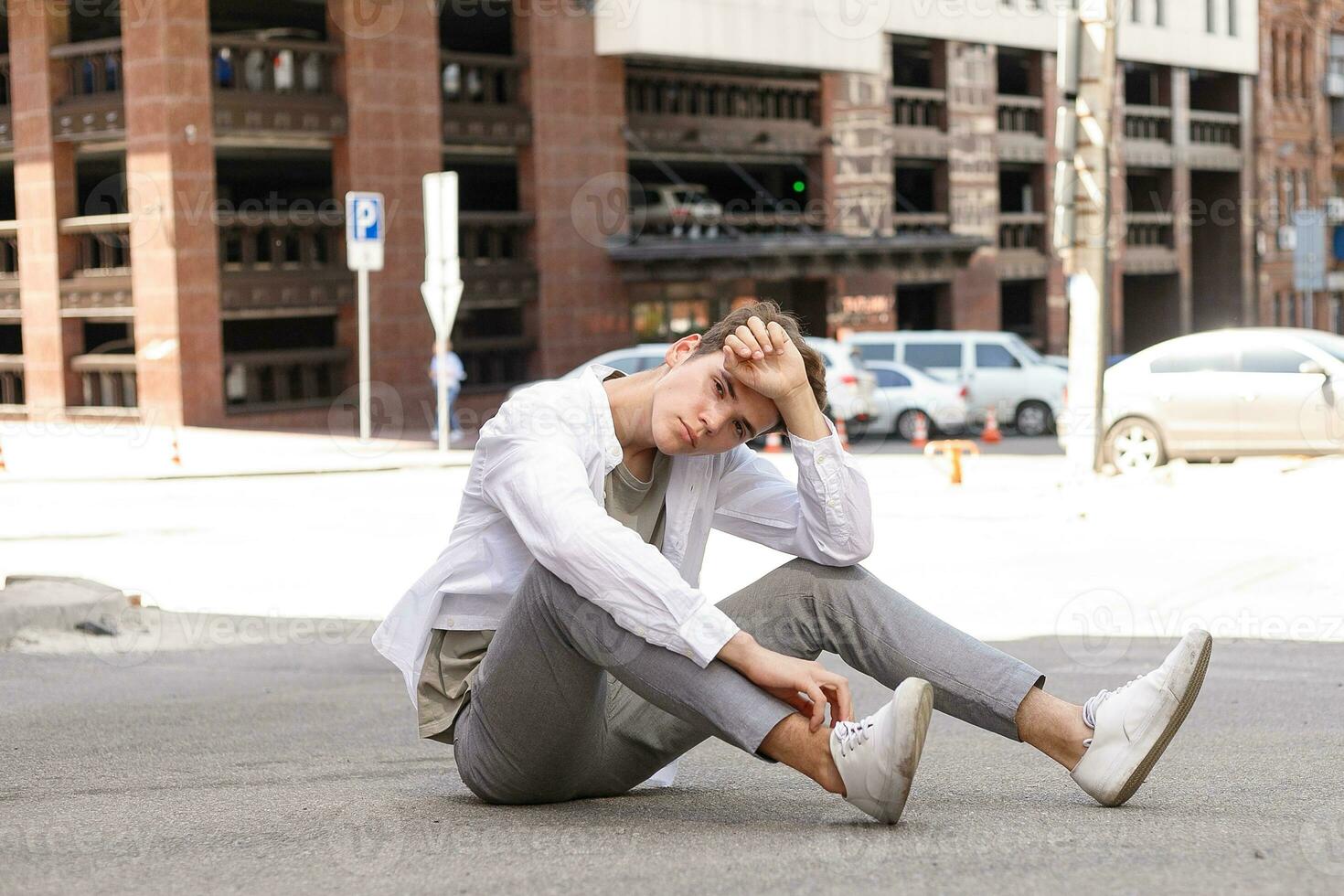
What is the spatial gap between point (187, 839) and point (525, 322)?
1157 inches

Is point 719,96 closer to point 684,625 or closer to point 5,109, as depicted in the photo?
point 5,109

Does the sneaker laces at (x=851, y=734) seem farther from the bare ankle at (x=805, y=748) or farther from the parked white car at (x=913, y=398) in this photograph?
the parked white car at (x=913, y=398)

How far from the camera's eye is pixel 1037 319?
44.9 meters

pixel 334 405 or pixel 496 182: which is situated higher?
pixel 496 182

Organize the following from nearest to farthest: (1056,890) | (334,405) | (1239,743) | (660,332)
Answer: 1. (1056,890)
2. (1239,743)
3. (334,405)
4. (660,332)

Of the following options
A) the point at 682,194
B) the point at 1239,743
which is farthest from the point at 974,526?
the point at 682,194

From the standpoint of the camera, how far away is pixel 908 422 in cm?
2784

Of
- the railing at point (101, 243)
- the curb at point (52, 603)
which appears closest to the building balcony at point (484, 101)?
the railing at point (101, 243)

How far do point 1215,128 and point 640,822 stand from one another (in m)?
51.1

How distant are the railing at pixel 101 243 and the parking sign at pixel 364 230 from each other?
17.4 ft

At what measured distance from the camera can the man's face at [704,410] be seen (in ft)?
13.1

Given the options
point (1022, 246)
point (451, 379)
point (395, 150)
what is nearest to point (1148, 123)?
point (1022, 246)

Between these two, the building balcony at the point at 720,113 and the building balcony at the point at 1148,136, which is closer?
the building balcony at the point at 720,113

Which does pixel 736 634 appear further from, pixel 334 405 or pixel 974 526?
pixel 334 405
